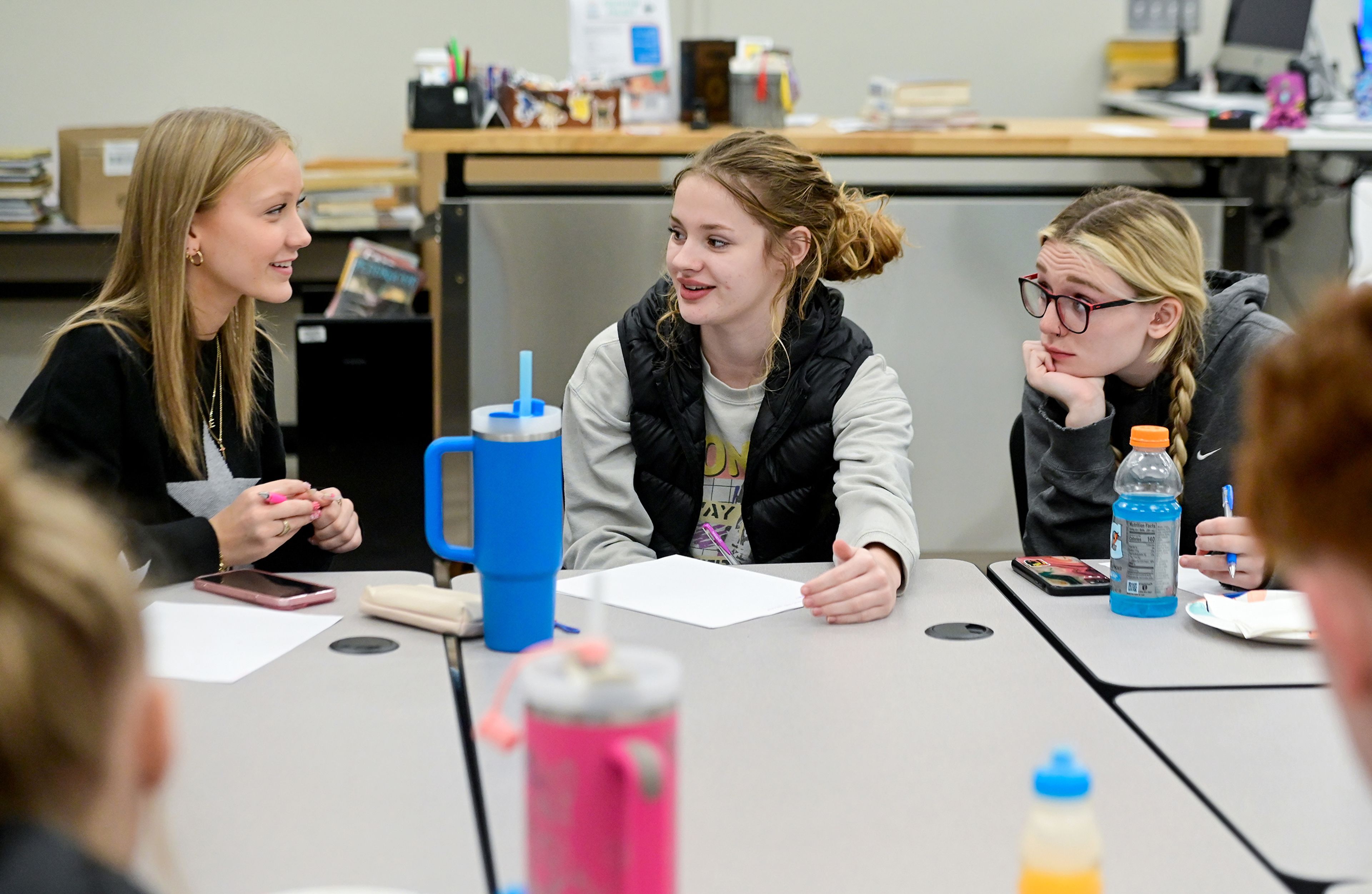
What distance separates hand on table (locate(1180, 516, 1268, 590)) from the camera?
154 centimetres

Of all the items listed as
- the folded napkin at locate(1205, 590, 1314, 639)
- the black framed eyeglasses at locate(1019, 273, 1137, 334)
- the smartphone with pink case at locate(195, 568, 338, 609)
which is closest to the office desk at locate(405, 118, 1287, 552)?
the black framed eyeglasses at locate(1019, 273, 1137, 334)

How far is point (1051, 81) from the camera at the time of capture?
4746 mm

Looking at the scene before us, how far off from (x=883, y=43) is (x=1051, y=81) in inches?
23.9

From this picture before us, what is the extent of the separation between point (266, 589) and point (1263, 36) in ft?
12.9

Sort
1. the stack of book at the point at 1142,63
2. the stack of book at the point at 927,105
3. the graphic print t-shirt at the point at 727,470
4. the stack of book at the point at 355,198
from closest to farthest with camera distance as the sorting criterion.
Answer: the graphic print t-shirt at the point at 727,470, the stack of book at the point at 927,105, the stack of book at the point at 355,198, the stack of book at the point at 1142,63

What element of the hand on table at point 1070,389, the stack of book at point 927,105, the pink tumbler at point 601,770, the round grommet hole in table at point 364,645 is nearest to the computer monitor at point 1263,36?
the stack of book at point 927,105

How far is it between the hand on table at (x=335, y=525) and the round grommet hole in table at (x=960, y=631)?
29.7 inches

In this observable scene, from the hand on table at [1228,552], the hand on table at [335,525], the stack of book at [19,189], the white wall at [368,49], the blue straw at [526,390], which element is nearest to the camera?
the blue straw at [526,390]

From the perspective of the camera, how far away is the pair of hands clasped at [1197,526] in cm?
154

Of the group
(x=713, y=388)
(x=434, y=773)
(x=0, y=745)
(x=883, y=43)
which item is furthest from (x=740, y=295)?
(x=883, y=43)

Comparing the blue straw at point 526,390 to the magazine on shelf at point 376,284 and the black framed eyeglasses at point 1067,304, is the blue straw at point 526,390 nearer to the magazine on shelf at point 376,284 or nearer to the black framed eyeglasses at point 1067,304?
the black framed eyeglasses at point 1067,304

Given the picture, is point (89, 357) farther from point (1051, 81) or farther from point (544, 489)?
point (1051, 81)

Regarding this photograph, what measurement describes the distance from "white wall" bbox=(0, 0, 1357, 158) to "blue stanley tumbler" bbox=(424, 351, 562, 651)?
345 cm

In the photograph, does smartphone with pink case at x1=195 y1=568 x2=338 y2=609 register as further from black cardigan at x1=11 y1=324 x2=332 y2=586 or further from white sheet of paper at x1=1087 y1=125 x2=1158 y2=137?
white sheet of paper at x1=1087 y1=125 x2=1158 y2=137
